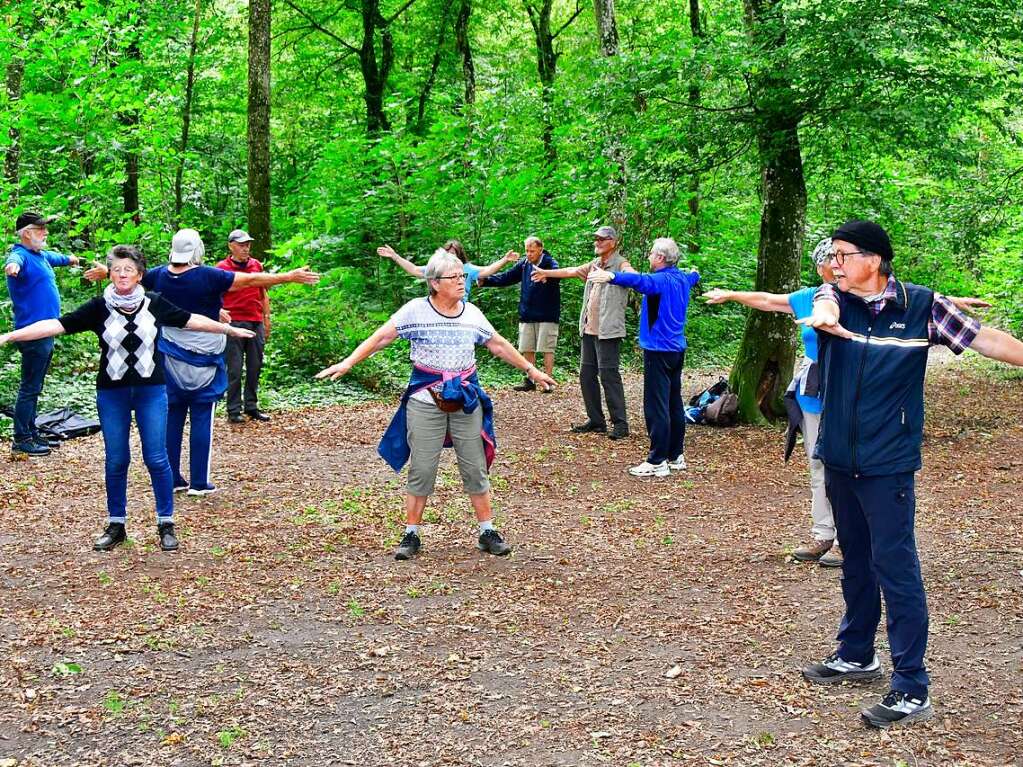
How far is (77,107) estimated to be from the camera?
12992 mm

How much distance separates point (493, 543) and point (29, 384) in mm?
5450

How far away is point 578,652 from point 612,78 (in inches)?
303

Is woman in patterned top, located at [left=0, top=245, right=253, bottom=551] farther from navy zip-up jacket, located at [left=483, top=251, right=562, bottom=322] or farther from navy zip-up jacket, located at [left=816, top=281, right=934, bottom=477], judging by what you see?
navy zip-up jacket, located at [left=483, top=251, right=562, bottom=322]

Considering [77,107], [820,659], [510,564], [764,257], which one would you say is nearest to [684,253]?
[764,257]

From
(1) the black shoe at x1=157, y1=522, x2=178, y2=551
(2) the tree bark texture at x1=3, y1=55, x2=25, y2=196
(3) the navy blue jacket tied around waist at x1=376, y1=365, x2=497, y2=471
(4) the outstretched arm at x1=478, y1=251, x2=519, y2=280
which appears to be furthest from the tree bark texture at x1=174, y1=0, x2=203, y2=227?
(3) the navy blue jacket tied around waist at x1=376, y1=365, x2=497, y2=471

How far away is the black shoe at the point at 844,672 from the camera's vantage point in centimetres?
464

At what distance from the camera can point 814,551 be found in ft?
21.9

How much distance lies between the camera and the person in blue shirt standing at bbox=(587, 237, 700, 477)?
9.10m

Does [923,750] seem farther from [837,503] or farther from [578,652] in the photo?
[578,652]


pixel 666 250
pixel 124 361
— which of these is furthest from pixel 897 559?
pixel 666 250

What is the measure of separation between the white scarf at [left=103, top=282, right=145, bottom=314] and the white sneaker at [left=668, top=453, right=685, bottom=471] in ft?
17.5

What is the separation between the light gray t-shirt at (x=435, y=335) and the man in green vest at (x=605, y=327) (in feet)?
12.2

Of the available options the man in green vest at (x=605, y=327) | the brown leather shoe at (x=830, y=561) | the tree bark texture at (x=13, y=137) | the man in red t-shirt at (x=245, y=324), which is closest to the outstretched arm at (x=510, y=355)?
the brown leather shoe at (x=830, y=561)

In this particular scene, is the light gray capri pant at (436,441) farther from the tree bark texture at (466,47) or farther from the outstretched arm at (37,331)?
the tree bark texture at (466,47)
